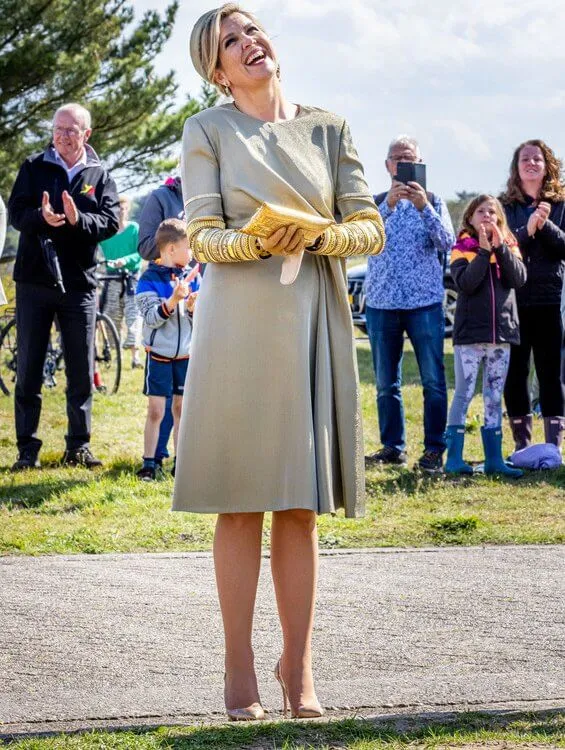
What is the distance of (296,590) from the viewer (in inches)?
166

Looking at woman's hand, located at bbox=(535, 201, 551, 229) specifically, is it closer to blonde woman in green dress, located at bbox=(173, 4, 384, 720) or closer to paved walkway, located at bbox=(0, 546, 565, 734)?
paved walkway, located at bbox=(0, 546, 565, 734)

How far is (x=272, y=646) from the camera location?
5031mm

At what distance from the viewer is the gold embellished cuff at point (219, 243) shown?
396 centimetres

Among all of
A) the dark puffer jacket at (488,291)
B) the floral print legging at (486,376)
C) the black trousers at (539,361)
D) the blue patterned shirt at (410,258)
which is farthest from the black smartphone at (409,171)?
the black trousers at (539,361)

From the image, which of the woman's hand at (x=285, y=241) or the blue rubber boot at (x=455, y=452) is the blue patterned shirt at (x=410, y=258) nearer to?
the blue rubber boot at (x=455, y=452)

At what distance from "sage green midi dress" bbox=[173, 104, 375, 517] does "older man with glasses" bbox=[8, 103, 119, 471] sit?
18.0 ft

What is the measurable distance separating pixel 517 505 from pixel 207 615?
328 centimetres

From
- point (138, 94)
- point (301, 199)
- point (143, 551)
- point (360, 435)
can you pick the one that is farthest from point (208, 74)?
point (138, 94)

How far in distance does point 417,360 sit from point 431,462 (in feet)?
2.51

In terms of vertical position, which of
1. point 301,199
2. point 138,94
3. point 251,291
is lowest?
point 251,291

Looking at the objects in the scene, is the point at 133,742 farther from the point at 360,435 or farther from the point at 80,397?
the point at 80,397

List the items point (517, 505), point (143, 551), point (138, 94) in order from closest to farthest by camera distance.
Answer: point (143, 551)
point (517, 505)
point (138, 94)

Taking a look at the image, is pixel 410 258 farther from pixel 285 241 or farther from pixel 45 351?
pixel 285 241

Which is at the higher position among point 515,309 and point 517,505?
point 515,309
